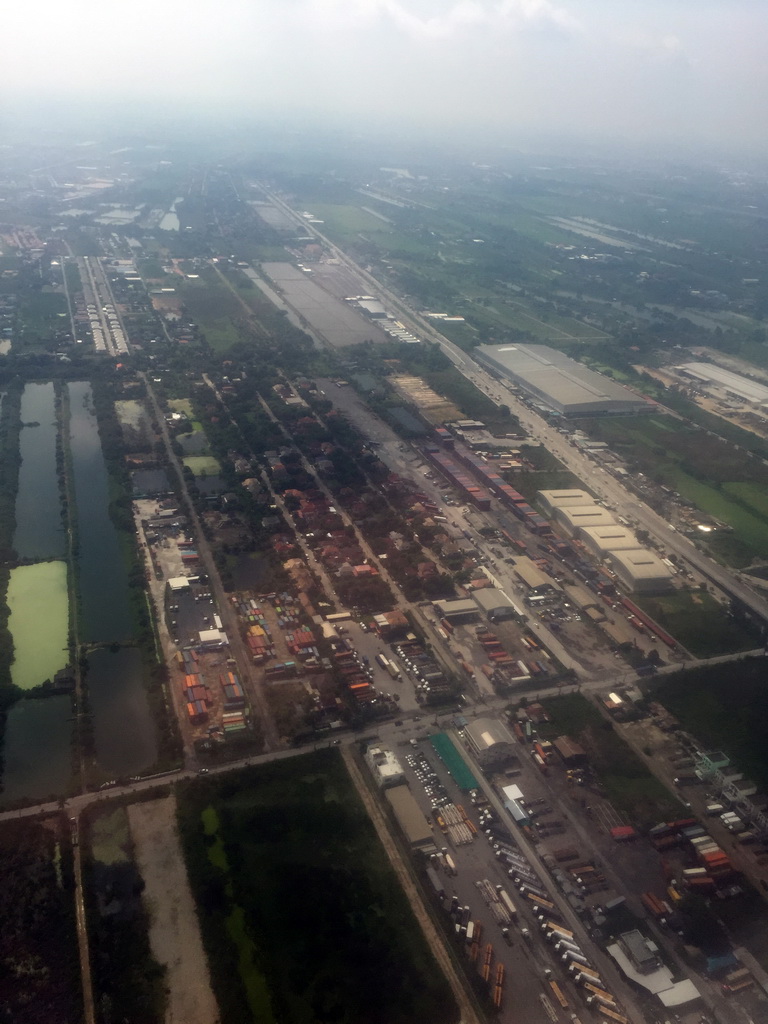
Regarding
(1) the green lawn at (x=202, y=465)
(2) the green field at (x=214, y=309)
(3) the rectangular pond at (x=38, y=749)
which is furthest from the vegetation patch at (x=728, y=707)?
(2) the green field at (x=214, y=309)

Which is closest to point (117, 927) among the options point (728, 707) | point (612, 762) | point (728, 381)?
point (612, 762)

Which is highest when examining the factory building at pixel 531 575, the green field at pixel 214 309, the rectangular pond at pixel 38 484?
the green field at pixel 214 309

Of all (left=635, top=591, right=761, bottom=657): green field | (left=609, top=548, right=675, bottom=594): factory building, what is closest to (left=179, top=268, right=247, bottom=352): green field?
(left=609, top=548, right=675, bottom=594): factory building

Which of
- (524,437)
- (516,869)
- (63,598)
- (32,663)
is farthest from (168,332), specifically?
(516,869)

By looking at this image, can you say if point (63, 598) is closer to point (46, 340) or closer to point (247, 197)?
point (46, 340)

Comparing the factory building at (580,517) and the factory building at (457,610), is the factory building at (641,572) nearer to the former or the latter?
the factory building at (580,517)

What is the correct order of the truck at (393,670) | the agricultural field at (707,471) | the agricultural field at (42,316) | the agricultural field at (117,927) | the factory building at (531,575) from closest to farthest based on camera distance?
1. the agricultural field at (117,927)
2. the truck at (393,670)
3. the factory building at (531,575)
4. the agricultural field at (707,471)
5. the agricultural field at (42,316)
